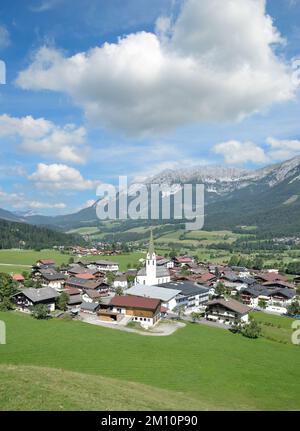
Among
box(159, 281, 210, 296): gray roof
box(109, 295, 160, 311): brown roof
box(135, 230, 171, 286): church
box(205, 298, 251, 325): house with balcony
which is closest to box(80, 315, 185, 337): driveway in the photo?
box(109, 295, 160, 311): brown roof

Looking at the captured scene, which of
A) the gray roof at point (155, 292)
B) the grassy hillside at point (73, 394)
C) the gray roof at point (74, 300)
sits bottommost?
the gray roof at point (74, 300)

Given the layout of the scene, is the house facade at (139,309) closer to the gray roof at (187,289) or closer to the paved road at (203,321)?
the paved road at (203,321)

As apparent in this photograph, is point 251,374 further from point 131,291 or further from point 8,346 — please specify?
point 131,291

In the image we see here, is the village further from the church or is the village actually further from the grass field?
the grass field


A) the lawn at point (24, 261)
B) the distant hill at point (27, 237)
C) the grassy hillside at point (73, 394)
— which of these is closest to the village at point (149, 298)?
the lawn at point (24, 261)

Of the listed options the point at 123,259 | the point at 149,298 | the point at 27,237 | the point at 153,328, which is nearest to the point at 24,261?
the point at 123,259
